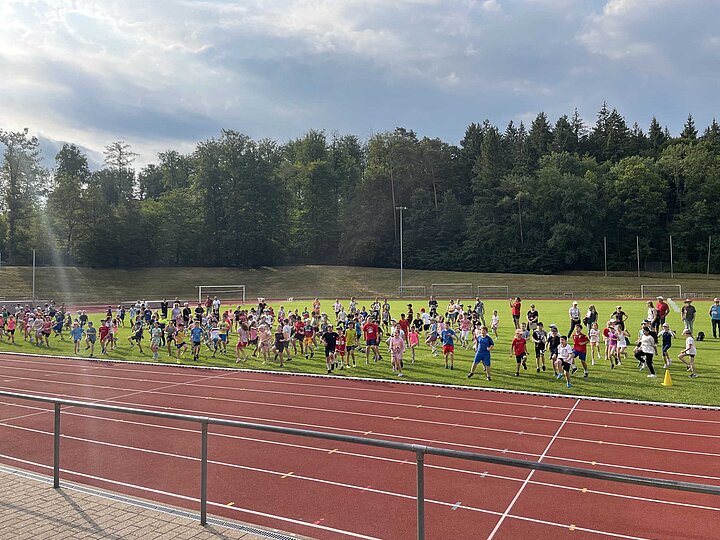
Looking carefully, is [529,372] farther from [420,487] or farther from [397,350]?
[420,487]

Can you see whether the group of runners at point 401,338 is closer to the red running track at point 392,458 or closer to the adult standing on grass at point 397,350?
the adult standing on grass at point 397,350

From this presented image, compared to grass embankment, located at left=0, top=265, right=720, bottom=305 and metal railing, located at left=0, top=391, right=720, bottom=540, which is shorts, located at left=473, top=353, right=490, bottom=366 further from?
grass embankment, located at left=0, top=265, right=720, bottom=305

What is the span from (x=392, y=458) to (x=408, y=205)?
82511 millimetres

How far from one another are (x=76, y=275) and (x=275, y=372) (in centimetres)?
5439

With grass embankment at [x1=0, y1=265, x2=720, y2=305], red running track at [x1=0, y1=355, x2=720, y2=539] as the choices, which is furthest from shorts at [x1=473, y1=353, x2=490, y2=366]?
grass embankment at [x1=0, y1=265, x2=720, y2=305]

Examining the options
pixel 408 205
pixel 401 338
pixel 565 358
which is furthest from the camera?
pixel 408 205

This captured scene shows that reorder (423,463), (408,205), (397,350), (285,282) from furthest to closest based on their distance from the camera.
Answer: (408,205), (285,282), (397,350), (423,463)

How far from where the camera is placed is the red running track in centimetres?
745

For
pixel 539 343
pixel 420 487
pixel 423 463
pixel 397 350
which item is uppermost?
pixel 423 463

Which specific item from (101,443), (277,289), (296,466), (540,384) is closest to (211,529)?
(296,466)

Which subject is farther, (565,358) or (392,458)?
(565,358)

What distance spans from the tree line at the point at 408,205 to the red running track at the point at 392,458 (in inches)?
2492

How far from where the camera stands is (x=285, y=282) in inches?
2724

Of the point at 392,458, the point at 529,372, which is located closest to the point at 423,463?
the point at 392,458
